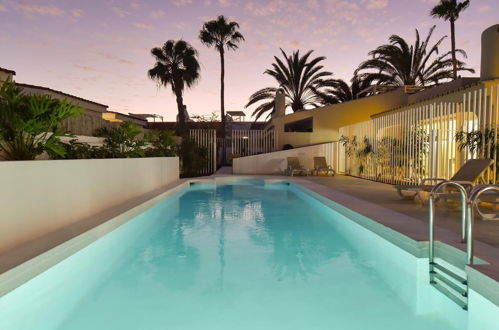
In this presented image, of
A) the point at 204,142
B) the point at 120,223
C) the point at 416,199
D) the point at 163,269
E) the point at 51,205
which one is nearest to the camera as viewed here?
the point at 163,269

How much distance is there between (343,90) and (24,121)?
22658 mm

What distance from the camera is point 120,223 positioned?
18.7ft

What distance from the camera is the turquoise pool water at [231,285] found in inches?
118

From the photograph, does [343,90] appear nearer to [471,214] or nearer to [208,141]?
[208,141]

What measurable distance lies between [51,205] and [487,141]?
7.87 meters

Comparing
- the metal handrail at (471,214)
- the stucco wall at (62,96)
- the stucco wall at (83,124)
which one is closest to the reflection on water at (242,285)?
the metal handrail at (471,214)

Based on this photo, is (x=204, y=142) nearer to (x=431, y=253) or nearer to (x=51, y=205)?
(x=51, y=205)

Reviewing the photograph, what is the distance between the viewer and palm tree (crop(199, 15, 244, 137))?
73.5ft

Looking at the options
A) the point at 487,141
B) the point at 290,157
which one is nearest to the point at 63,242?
the point at 487,141

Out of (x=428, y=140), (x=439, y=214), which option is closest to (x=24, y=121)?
(x=439, y=214)

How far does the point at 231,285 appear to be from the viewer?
3.72 metres

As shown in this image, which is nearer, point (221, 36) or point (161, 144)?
point (161, 144)

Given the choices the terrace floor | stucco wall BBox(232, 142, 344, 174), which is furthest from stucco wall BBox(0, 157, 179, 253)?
stucco wall BBox(232, 142, 344, 174)

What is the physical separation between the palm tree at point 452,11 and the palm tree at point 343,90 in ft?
18.4
